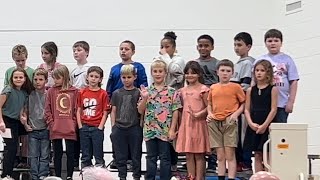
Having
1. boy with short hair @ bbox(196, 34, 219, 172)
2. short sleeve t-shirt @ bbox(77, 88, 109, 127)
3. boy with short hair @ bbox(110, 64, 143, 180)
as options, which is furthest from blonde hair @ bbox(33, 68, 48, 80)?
boy with short hair @ bbox(196, 34, 219, 172)

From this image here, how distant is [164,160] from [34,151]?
1462mm

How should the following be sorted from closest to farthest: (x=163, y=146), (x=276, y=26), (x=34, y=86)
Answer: (x=163, y=146)
(x=34, y=86)
(x=276, y=26)

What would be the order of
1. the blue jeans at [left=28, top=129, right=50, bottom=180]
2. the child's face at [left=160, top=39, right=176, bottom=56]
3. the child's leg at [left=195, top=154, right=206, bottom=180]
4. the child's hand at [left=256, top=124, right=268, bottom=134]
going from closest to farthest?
the child's hand at [left=256, top=124, right=268, bottom=134] < the child's leg at [left=195, top=154, right=206, bottom=180] < the blue jeans at [left=28, top=129, right=50, bottom=180] < the child's face at [left=160, top=39, right=176, bottom=56]

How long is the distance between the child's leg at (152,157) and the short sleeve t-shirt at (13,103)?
5.00 feet

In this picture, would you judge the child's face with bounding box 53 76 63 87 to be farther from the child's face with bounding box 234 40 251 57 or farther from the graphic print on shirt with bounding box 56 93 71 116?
the child's face with bounding box 234 40 251 57

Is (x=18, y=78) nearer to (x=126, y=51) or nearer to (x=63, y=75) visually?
(x=63, y=75)

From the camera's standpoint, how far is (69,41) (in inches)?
364

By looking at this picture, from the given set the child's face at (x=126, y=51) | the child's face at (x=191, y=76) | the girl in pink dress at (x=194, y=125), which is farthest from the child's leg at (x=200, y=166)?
the child's face at (x=126, y=51)

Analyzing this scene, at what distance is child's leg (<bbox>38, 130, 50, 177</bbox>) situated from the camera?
657 centimetres

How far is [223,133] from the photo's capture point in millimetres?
6156

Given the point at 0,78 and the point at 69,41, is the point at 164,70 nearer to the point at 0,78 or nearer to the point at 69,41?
the point at 69,41

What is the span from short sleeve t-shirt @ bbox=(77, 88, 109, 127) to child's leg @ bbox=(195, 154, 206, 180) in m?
1.15

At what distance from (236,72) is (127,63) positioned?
127cm

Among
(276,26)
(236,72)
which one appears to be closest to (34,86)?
(236,72)
